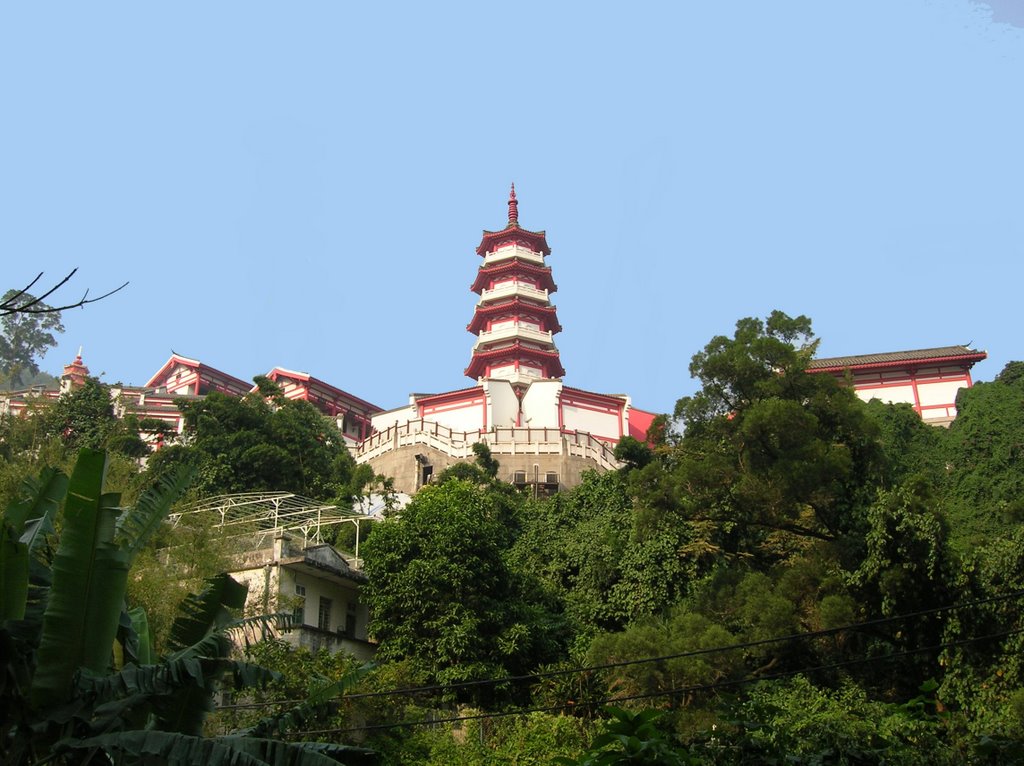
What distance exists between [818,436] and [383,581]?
30.7 feet

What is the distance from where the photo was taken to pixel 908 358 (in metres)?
40.0

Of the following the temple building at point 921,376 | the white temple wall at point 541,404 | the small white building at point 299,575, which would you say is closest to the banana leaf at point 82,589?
the small white building at point 299,575

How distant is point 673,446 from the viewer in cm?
2400

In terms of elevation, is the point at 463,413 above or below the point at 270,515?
above

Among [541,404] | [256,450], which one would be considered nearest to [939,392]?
[541,404]

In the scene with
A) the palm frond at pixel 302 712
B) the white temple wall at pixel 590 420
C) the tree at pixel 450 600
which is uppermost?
the white temple wall at pixel 590 420

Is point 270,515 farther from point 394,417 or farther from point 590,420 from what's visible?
point 394,417

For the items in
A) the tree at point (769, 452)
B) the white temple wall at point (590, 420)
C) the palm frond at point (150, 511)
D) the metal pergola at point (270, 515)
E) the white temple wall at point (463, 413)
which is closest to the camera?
the palm frond at point (150, 511)

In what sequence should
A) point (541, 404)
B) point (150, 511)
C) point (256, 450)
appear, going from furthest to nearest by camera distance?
1. point (541, 404)
2. point (256, 450)
3. point (150, 511)

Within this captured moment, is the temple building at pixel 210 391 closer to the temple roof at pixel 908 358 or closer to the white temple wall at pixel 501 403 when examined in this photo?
the white temple wall at pixel 501 403

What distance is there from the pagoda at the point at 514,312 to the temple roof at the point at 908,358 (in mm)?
13113

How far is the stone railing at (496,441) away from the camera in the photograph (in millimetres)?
41562

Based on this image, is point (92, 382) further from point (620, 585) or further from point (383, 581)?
point (620, 585)

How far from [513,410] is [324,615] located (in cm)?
2196
